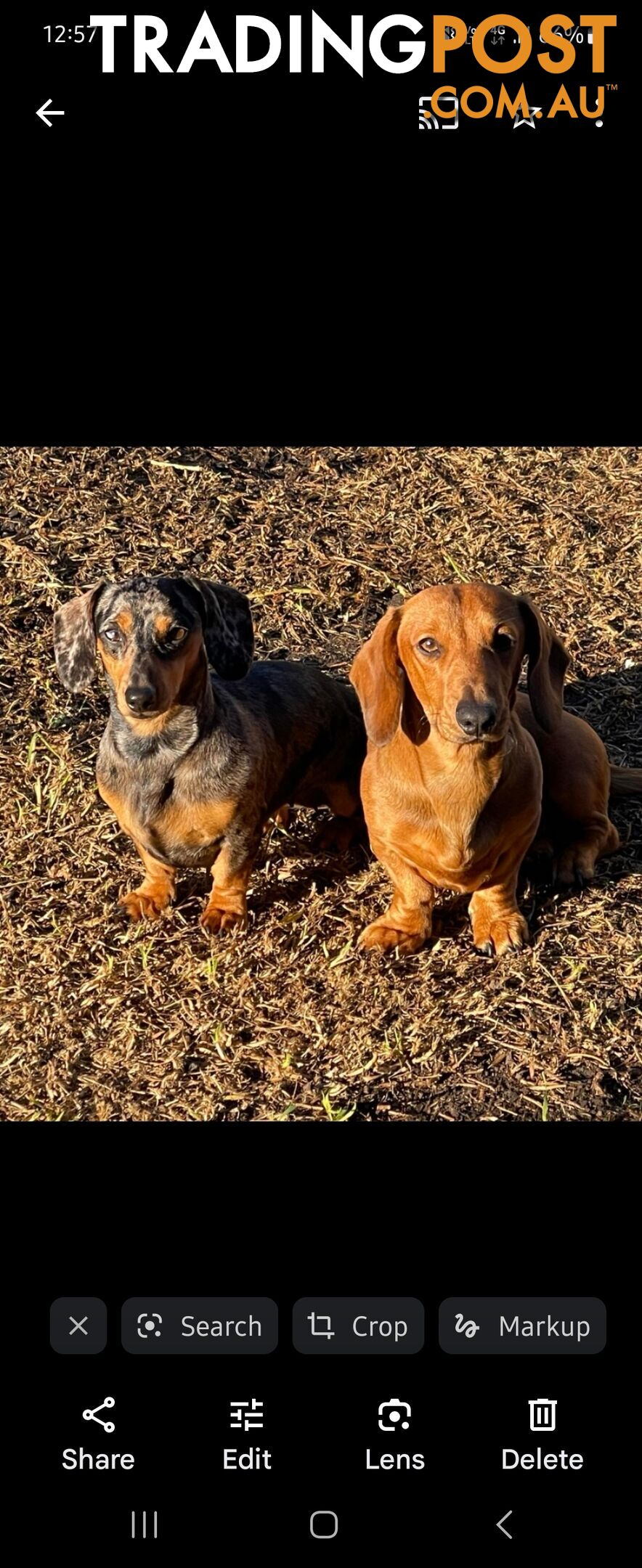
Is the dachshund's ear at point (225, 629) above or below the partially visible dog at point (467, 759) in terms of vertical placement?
above

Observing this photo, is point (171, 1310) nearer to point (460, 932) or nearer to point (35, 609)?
point (460, 932)

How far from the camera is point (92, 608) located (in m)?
4.57

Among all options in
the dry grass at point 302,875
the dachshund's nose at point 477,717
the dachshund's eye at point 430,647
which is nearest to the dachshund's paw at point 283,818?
the dry grass at point 302,875

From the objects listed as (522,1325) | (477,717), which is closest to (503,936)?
(477,717)

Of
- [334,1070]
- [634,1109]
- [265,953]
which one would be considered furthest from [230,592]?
[634,1109]

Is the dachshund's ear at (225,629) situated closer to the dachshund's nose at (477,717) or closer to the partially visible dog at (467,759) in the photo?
the partially visible dog at (467,759)

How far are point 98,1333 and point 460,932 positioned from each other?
278cm

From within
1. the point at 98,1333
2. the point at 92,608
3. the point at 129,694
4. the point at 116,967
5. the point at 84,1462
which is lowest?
the point at 84,1462

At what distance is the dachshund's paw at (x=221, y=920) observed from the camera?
15.8 feet

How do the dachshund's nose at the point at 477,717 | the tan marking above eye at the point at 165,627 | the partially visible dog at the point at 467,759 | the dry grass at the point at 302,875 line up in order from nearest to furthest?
1. the dachshund's nose at the point at 477,717
2. the partially visible dog at the point at 467,759
3. the dry grass at the point at 302,875
4. the tan marking above eye at the point at 165,627

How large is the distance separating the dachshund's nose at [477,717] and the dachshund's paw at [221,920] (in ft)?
3.87

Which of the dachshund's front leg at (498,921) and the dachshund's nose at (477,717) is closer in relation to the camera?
the dachshund's nose at (477,717)

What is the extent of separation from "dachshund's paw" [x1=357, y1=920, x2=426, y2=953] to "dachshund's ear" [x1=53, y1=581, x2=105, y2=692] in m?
1.15

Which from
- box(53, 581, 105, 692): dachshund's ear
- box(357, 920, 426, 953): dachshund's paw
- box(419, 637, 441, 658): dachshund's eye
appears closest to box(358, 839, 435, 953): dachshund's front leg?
box(357, 920, 426, 953): dachshund's paw
